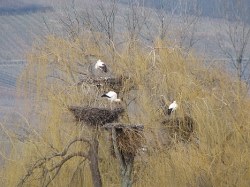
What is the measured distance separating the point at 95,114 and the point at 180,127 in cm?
132

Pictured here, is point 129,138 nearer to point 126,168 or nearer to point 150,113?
point 126,168

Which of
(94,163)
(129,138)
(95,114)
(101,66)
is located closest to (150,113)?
(101,66)

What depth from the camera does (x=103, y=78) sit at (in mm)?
10219

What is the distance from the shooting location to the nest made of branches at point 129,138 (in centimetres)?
945

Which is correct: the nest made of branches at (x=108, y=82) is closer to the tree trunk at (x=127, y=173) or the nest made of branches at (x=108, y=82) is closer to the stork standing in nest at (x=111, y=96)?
the stork standing in nest at (x=111, y=96)

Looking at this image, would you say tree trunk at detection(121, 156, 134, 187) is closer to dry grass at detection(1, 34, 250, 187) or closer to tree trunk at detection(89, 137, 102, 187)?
dry grass at detection(1, 34, 250, 187)

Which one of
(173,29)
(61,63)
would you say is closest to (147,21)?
(173,29)

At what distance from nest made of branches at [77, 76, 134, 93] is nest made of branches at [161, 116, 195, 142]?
0.91 m

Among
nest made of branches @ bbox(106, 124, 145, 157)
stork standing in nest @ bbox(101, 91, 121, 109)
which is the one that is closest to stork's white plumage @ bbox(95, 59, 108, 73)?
stork standing in nest @ bbox(101, 91, 121, 109)

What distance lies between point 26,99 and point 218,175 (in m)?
3.45

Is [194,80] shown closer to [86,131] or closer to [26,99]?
[86,131]

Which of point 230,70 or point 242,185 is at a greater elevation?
point 230,70

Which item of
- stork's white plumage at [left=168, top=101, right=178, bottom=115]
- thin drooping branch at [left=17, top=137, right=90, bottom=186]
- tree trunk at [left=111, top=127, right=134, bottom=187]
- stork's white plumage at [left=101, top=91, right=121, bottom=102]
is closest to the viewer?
stork's white plumage at [left=101, top=91, right=121, bottom=102]

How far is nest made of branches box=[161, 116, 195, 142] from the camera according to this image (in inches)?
394
